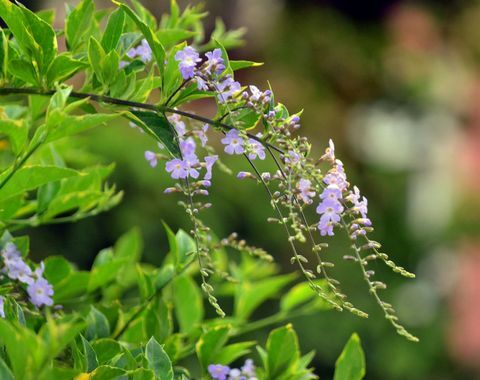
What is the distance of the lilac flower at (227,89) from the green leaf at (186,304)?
0.52 meters

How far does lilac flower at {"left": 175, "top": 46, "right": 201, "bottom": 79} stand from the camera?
98cm

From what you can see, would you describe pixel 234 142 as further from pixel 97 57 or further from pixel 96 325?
pixel 96 325

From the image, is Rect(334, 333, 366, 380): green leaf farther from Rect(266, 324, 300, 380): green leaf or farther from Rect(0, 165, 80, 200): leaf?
Rect(0, 165, 80, 200): leaf

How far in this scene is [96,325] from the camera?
1.24 m

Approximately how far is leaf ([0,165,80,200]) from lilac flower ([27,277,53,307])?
16 cm

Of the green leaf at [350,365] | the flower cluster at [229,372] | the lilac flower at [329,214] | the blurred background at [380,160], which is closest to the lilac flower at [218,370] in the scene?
the flower cluster at [229,372]

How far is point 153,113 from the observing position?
40.2 inches

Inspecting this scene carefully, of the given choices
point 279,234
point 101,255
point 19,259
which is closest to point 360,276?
point 279,234

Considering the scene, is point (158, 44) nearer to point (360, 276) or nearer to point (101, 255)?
point (101, 255)

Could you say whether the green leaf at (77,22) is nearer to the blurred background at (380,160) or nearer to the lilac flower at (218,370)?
the lilac flower at (218,370)

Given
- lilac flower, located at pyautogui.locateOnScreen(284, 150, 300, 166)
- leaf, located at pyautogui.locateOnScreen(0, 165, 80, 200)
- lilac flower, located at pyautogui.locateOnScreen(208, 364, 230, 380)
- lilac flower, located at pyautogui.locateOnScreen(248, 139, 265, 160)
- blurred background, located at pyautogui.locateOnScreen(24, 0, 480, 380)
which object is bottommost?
blurred background, located at pyautogui.locateOnScreen(24, 0, 480, 380)

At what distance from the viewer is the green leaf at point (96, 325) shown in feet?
4.04

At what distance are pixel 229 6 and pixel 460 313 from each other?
9.92 ft

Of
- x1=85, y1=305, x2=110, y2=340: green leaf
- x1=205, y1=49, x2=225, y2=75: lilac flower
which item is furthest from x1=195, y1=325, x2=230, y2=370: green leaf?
x1=205, y1=49, x2=225, y2=75: lilac flower
